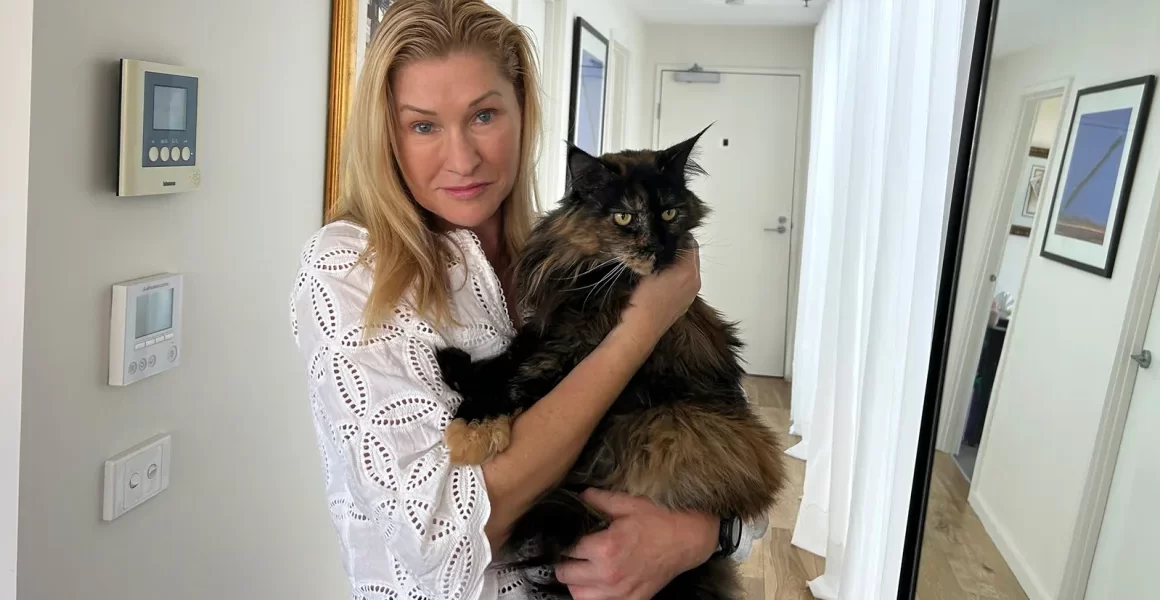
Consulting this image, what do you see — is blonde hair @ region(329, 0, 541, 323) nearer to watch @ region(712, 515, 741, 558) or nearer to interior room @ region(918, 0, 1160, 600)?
watch @ region(712, 515, 741, 558)

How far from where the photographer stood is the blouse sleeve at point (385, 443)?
0.93 meters

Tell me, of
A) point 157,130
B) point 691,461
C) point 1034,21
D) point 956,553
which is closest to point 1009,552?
point 956,553

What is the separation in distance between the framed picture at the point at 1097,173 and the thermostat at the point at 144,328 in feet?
5.34

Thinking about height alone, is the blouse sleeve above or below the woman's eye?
below

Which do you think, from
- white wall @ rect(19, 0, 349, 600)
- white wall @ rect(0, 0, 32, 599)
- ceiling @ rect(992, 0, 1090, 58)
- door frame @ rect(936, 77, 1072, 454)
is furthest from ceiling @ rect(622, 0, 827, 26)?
white wall @ rect(0, 0, 32, 599)

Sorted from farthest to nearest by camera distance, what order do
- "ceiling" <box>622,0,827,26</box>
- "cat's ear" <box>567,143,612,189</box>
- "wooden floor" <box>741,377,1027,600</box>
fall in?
"ceiling" <box>622,0,827,26</box> < "wooden floor" <box>741,377,1027,600</box> < "cat's ear" <box>567,143,612,189</box>

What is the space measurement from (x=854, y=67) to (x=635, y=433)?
308 centimetres

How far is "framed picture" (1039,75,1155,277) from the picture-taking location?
141cm

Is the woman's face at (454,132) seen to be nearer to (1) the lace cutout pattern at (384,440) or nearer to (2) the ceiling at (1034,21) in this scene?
(1) the lace cutout pattern at (384,440)

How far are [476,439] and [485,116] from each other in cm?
50

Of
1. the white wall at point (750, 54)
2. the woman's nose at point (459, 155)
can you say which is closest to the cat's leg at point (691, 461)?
the woman's nose at point (459, 155)

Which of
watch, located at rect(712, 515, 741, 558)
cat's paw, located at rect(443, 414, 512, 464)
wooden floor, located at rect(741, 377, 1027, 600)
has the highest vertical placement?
cat's paw, located at rect(443, 414, 512, 464)

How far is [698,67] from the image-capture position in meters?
7.07

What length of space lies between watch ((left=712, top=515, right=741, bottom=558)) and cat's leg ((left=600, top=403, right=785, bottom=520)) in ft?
0.05
